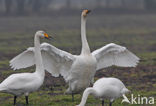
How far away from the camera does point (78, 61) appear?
11125 millimetres

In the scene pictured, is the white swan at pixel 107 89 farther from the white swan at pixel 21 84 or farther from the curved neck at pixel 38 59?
the curved neck at pixel 38 59

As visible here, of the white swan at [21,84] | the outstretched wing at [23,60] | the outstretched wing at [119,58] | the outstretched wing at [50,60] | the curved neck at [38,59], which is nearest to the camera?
the white swan at [21,84]

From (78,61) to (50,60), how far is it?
3.14ft

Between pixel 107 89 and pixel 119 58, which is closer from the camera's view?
pixel 107 89

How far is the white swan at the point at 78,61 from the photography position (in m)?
11.1

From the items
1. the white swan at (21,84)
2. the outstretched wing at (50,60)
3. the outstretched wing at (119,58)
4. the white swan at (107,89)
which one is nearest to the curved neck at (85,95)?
the white swan at (107,89)

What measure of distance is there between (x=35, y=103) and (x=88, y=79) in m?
1.42

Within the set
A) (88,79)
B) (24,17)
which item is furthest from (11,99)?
(24,17)

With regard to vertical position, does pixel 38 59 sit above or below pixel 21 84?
above

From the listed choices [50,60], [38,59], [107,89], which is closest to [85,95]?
[107,89]

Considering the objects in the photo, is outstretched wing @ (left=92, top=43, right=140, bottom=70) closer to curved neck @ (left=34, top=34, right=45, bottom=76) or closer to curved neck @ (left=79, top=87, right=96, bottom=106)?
curved neck @ (left=34, top=34, right=45, bottom=76)

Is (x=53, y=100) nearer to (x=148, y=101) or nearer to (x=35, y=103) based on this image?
(x=35, y=103)

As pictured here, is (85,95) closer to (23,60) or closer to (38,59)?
(38,59)

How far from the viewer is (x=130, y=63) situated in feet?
40.3
